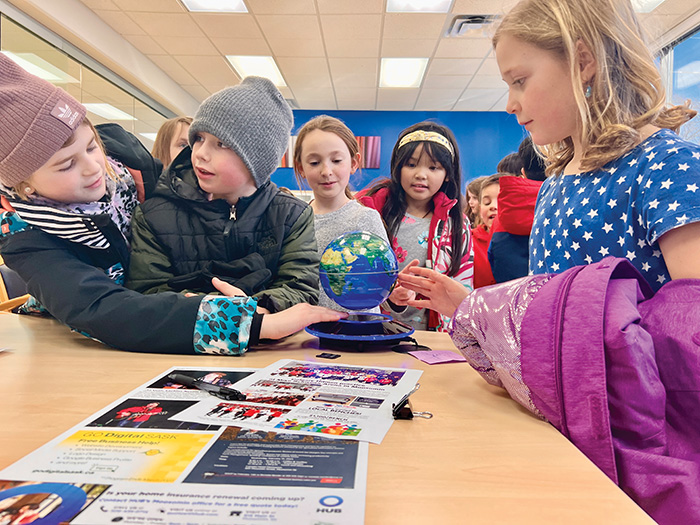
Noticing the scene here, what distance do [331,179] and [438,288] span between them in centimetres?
113

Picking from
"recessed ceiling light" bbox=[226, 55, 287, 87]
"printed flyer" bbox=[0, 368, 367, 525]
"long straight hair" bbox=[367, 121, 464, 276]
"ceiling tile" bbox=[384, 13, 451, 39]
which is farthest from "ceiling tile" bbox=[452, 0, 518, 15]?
"printed flyer" bbox=[0, 368, 367, 525]

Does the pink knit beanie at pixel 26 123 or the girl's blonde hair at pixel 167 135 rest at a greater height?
the girl's blonde hair at pixel 167 135

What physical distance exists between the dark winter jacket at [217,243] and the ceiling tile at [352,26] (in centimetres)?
426

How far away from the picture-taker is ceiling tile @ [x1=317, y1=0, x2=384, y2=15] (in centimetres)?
468

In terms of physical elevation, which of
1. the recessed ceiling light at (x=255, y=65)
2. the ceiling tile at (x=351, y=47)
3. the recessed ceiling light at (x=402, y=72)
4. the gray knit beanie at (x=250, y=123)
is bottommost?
the gray knit beanie at (x=250, y=123)

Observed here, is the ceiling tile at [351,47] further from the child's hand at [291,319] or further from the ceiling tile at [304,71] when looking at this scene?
the child's hand at [291,319]

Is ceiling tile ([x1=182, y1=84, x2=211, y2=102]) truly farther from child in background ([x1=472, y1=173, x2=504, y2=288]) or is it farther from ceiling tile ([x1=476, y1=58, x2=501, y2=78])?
child in background ([x1=472, y1=173, x2=504, y2=288])

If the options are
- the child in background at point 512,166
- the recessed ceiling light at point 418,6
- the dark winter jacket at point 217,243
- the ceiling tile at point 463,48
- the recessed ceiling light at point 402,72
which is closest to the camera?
the dark winter jacket at point 217,243

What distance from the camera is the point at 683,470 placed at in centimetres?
58

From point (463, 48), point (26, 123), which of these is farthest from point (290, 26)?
point (26, 123)

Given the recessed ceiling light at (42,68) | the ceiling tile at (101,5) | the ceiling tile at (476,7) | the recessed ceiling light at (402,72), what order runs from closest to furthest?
1. the recessed ceiling light at (42,68)
2. the ceiling tile at (476,7)
3. the ceiling tile at (101,5)
4. the recessed ceiling light at (402,72)

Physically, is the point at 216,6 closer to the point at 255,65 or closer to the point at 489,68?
the point at 255,65

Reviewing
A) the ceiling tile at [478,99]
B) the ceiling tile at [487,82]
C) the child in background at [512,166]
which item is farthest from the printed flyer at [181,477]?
the ceiling tile at [478,99]

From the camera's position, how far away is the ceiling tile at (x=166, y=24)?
5.07 meters
